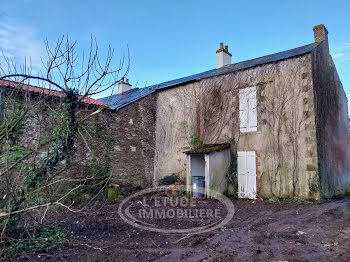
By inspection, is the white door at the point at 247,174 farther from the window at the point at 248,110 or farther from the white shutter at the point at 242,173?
the window at the point at 248,110

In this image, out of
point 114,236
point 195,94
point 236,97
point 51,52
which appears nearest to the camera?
point 51,52

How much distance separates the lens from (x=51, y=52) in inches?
161

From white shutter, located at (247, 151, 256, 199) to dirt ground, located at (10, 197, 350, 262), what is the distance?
1.98 meters

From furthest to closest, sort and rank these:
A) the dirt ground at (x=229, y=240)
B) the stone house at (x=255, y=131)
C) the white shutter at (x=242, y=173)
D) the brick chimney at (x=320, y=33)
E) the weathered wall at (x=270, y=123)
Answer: the brick chimney at (x=320, y=33), the white shutter at (x=242, y=173), the stone house at (x=255, y=131), the weathered wall at (x=270, y=123), the dirt ground at (x=229, y=240)

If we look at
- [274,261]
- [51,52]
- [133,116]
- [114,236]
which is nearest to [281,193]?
[274,261]

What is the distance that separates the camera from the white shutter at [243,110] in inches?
357

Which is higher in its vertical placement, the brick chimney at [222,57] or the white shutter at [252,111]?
the brick chimney at [222,57]

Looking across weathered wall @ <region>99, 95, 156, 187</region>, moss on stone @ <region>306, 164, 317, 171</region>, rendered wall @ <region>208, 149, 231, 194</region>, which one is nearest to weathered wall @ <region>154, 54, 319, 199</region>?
moss on stone @ <region>306, 164, 317, 171</region>

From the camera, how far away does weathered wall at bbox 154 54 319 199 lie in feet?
25.7

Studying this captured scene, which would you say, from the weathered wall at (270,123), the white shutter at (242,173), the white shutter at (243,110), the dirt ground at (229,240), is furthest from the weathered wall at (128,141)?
the white shutter at (243,110)

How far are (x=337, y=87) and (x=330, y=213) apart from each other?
23.4 ft

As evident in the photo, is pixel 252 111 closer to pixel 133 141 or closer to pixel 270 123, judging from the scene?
pixel 270 123

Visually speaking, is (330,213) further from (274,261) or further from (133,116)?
(133,116)

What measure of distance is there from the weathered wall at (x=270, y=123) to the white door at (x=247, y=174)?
0.23 meters
